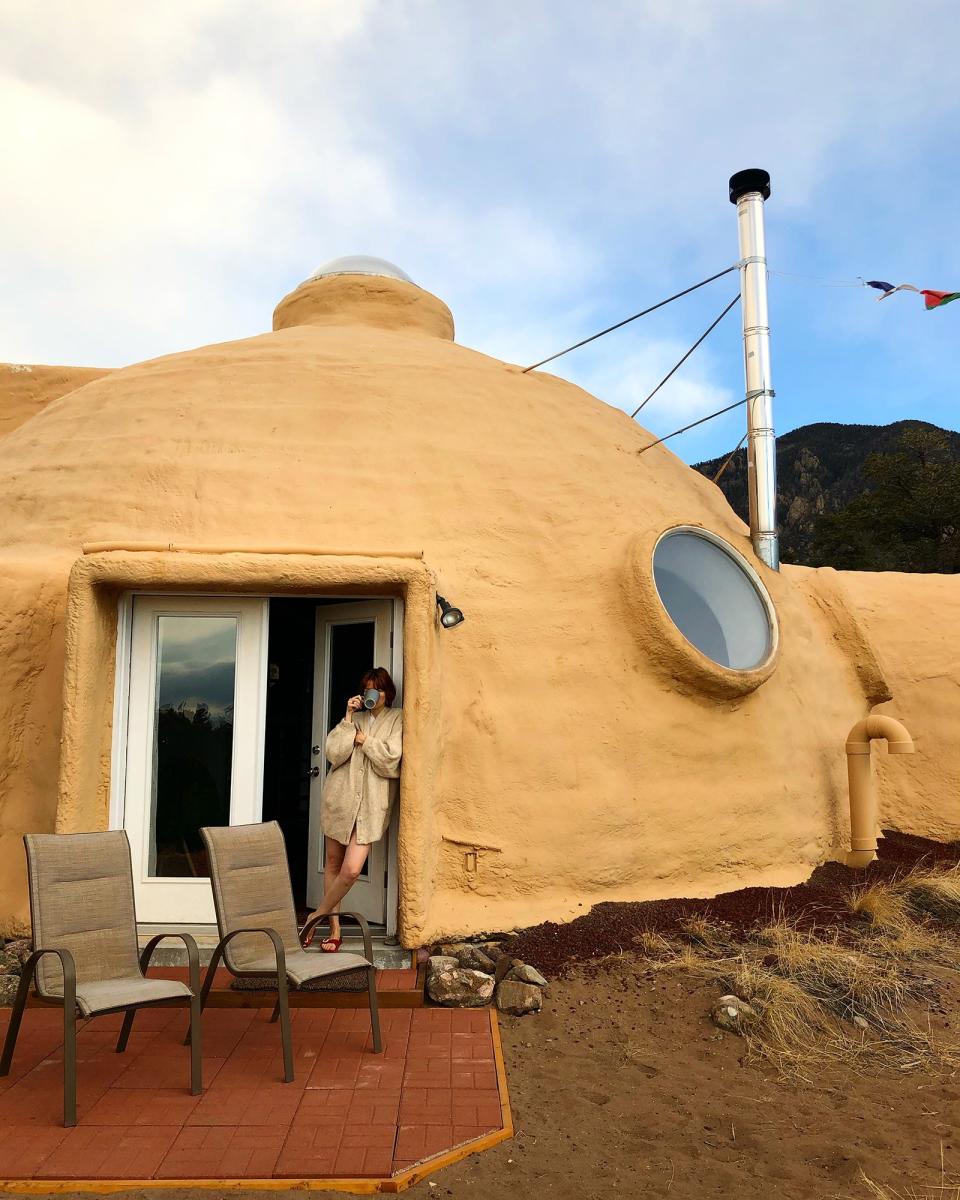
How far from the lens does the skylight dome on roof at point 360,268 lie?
9.98 m

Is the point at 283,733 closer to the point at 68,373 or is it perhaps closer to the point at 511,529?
the point at 511,529

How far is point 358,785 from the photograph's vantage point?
5.54 meters

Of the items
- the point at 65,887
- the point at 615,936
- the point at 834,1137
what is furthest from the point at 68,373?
the point at 834,1137

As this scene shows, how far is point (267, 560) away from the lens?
18.5 feet

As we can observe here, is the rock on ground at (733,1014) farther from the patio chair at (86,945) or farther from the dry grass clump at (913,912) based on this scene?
the patio chair at (86,945)

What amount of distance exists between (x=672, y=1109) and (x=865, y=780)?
3973 millimetres

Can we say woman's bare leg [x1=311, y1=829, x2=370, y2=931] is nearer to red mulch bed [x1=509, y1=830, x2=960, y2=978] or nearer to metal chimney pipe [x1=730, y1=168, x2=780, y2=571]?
red mulch bed [x1=509, y1=830, x2=960, y2=978]

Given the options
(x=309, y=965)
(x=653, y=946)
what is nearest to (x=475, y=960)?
(x=653, y=946)

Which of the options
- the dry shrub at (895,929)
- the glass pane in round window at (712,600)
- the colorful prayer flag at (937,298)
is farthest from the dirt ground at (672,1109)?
the colorful prayer flag at (937,298)

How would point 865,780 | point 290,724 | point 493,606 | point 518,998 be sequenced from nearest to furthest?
point 518,998
point 493,606
point 865,780
point 290,724

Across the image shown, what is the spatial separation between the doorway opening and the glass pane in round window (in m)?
2.12

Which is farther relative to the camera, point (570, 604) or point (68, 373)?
point (68, 373)

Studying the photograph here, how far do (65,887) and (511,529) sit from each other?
3.74m

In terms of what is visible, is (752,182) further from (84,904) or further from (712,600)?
(84,904)
